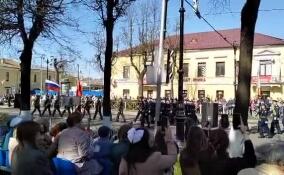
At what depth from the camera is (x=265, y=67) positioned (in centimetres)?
6331

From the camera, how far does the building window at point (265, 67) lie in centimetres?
6289

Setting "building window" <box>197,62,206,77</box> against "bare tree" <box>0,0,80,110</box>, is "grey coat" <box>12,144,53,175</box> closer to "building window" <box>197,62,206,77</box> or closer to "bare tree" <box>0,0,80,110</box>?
"bare tree" <box>0,0,80,110</box>

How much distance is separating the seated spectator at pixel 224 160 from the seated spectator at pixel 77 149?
6.42 feet

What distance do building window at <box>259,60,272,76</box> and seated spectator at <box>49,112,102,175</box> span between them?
5779 centimetres

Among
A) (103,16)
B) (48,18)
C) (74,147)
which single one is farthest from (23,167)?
(103,16)

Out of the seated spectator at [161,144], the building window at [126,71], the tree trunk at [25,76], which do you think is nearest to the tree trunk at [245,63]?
the seated spectator at [161,144]

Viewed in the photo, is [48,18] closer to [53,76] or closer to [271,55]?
[271,55]

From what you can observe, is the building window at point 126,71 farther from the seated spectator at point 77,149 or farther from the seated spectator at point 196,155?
the seated spectator at point 196,155

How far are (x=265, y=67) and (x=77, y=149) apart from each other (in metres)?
58.5

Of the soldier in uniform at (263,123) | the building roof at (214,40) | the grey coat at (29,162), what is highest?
the building roof at (214,40)

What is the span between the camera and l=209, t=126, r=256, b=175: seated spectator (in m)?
5.48

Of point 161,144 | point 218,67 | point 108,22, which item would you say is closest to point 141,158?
point 161,144

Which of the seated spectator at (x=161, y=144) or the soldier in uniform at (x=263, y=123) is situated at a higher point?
the seated spectator at (x=161, y=144)

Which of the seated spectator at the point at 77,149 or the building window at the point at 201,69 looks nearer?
the seated spectator at the point at 77,149
